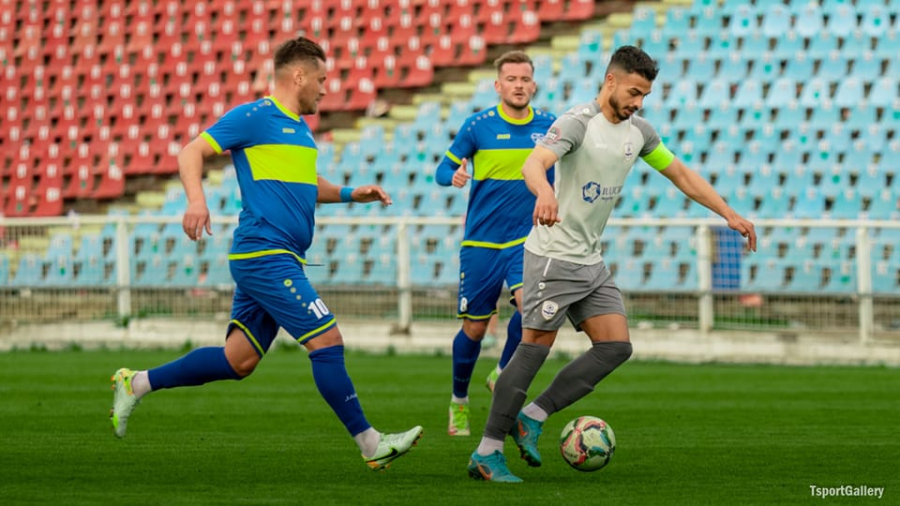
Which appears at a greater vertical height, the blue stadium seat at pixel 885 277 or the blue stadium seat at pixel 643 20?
the blue stadium seat at pixel 643 20

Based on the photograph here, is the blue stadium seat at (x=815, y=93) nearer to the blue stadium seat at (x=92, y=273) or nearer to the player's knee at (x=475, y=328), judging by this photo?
the blue stadium seat at (x=92, y=273)

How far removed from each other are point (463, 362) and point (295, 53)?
8.55 ft

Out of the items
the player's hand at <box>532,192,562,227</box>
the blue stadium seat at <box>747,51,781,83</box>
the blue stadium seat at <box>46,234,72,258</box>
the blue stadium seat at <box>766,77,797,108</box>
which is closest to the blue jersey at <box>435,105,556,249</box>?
the player's hand at <box>532,192,562,227</box>

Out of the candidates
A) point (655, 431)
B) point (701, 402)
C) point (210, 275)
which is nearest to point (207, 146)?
point (655, 431)

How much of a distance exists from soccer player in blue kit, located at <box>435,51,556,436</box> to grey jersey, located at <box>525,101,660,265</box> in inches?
78.3

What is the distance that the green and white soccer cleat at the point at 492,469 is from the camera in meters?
6.08

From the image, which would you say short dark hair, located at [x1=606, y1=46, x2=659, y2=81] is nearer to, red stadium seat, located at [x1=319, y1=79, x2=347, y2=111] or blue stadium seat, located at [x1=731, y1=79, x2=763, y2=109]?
blue stadium seat, located at [x1=731, y1=79, x2=763, y2=109]

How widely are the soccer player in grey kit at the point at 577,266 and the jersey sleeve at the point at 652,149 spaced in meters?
0.01

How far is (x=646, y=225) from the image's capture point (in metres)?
14.8

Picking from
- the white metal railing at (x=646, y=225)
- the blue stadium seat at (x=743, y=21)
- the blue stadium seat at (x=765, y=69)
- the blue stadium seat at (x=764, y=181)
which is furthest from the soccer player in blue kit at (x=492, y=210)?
the blue stadium seat at (x=743, y=21)

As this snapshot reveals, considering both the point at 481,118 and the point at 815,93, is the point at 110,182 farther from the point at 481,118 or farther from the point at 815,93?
the point at 481,118

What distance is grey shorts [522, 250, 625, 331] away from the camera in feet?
20.3

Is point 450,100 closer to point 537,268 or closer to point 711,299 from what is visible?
point 711,299

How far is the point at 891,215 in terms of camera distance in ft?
52.1
